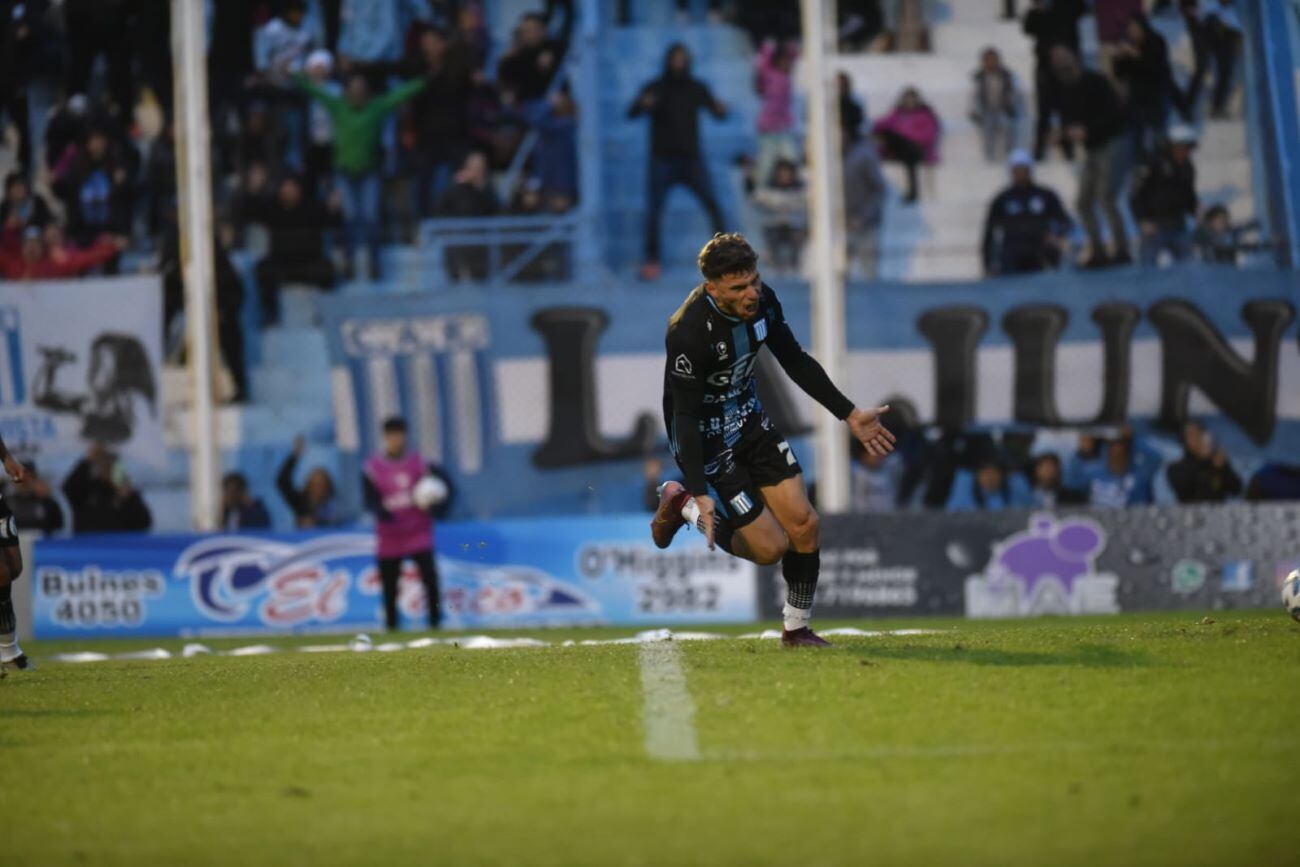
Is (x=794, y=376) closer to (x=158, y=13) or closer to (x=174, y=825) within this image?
(x=174, y=825)

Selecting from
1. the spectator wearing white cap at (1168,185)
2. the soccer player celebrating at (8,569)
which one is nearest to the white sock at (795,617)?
the soccer player celebrating at (8,569)

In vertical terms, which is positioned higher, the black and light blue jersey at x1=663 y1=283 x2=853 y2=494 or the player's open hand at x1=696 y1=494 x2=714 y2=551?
the black and light blue jersey at x1=663 y1=283 x2=853 y2=494

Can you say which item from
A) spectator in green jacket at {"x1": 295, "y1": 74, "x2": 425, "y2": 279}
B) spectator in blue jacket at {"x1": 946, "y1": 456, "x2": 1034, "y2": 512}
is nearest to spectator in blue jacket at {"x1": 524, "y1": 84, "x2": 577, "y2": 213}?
spectator in green jacket at {"x1": 295, "y1": 74, "x2": 425, "y2": 279}

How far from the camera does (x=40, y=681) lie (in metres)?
10.9

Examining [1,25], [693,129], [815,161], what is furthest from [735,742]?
[1,25]

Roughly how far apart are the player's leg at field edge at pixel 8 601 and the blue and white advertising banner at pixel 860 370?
959 centimetres

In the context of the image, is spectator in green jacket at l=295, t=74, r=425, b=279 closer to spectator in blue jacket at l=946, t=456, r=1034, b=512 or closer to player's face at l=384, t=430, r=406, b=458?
player's face at l=384, t=430, r=406, b=458

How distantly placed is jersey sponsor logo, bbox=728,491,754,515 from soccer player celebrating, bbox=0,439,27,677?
452cm

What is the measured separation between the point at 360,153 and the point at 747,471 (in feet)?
44.8

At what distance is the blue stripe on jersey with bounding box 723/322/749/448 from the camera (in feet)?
31.4

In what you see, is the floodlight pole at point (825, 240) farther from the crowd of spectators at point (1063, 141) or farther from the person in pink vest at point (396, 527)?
the person in pink vest at point (396, 527)

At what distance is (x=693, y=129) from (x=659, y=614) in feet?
20.7

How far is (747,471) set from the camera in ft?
32.9

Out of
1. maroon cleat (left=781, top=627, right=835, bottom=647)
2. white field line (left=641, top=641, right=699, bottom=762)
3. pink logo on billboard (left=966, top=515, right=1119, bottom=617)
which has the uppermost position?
white field line (left=641, top=641, right=699, bottom=762)
